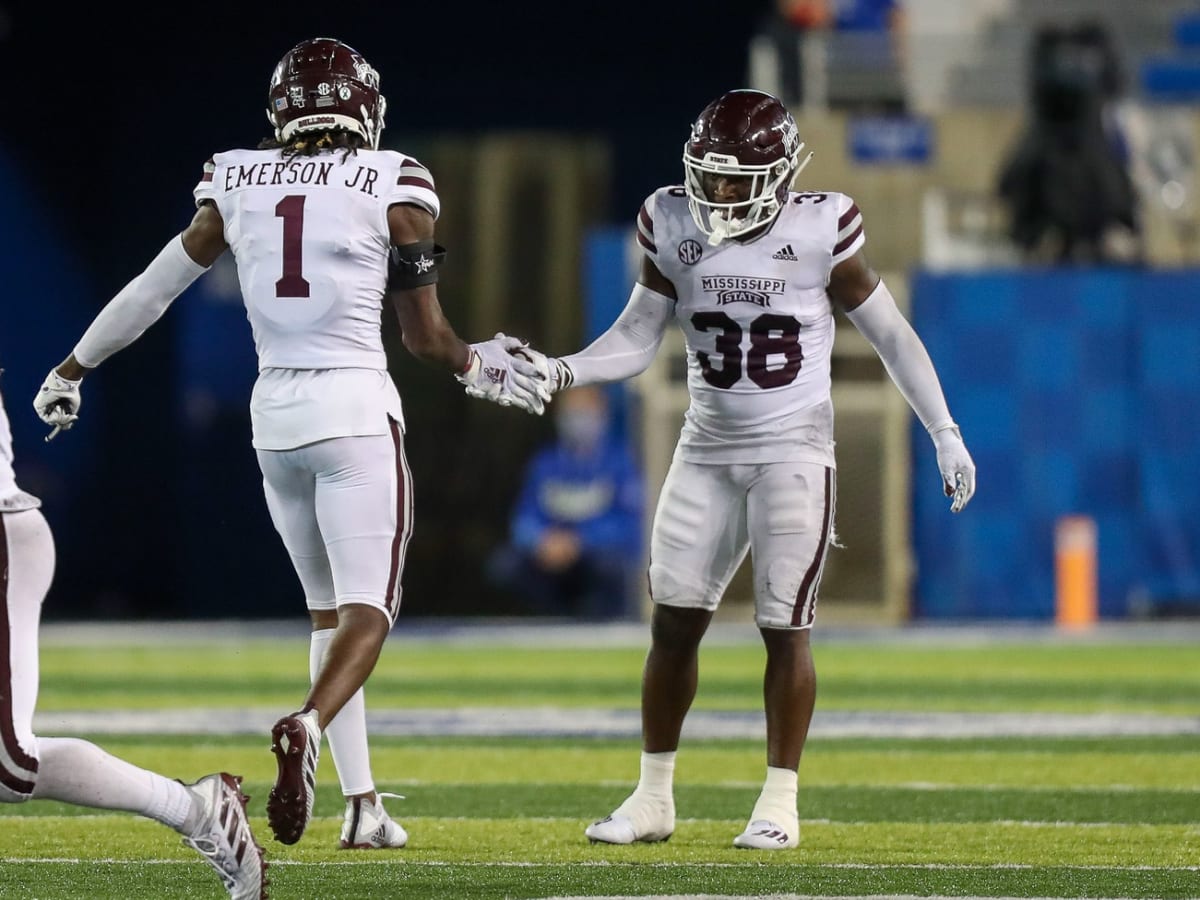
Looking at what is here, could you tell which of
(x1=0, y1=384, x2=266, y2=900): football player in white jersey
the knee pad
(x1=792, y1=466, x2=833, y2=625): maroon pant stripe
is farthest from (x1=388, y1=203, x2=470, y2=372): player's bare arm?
the knee pad

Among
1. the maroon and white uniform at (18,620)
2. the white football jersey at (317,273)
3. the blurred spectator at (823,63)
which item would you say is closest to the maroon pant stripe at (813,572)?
the white football jersey at (317,273)

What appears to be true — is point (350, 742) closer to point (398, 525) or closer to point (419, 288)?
point (398, 525)

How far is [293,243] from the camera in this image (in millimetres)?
5027

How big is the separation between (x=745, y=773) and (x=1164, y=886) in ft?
8.05

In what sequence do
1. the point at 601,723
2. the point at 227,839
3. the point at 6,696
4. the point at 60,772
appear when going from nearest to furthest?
the point at 6,696
the point at 60,772
the point at 227,839
the point at 601,723

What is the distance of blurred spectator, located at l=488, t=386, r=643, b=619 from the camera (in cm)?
1387

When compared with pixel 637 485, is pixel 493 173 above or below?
above

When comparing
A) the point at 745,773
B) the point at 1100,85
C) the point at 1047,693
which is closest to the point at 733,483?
the point at 745,773

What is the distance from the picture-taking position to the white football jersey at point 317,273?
5.01m

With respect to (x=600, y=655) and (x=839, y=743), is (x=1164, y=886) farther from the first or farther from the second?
(x=600, y=655)

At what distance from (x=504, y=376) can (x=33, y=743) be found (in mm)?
1668

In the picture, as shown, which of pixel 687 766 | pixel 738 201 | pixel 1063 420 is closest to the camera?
pixel 738 201

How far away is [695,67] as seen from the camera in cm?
1709

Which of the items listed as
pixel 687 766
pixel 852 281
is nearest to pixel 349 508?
pixel 852 281
